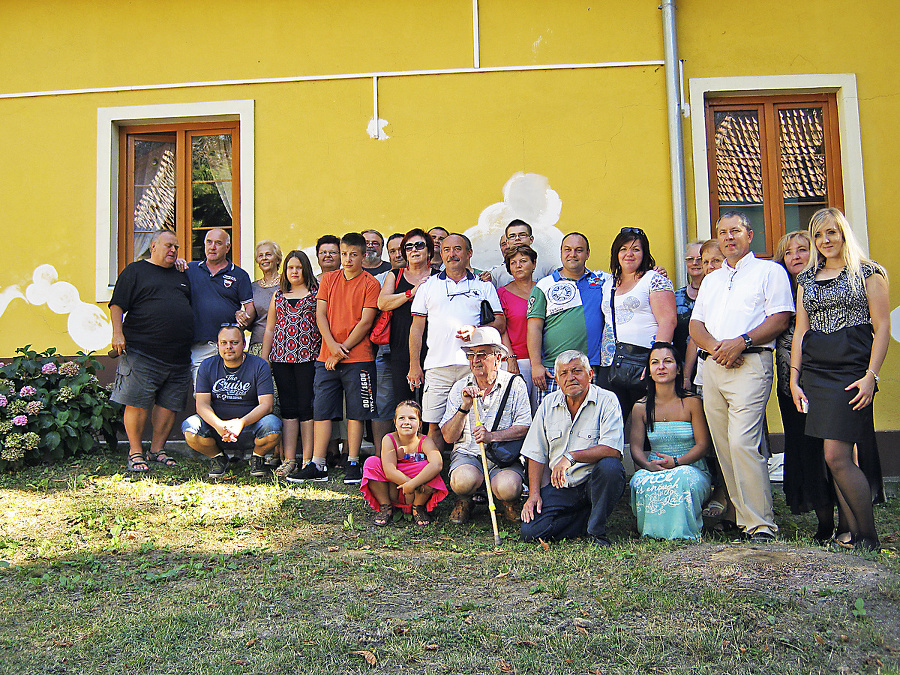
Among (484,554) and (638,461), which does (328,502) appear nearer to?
(484,554)

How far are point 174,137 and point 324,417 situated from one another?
11.9ft

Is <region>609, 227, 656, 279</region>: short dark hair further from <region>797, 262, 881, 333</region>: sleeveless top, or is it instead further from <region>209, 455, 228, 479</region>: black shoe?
<region>209, 455, 228, 479</region>: black shoe

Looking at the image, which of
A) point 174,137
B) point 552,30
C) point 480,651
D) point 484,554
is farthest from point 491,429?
point 174,137

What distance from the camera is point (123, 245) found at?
7.84 metres

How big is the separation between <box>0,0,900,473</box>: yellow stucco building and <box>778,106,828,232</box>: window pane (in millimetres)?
20

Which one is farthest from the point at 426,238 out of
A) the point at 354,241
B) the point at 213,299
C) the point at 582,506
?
the point at 582,506

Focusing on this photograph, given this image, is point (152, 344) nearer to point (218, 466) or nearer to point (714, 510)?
point (218, 466)

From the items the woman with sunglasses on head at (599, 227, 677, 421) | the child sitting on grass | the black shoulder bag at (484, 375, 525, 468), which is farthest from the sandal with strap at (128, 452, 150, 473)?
the woman with sunglasses on head at (599, 227, 677, 421)

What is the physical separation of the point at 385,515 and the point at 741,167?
4710 millimetres

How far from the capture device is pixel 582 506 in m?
4.96

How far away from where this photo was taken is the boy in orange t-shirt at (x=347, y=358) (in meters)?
6.15

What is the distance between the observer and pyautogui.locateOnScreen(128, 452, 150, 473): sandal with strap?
20.7 ft

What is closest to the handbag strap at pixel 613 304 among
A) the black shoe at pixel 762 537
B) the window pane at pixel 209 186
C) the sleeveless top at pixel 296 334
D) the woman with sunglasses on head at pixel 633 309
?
the woman with sunglasses on head at pixel 633 309

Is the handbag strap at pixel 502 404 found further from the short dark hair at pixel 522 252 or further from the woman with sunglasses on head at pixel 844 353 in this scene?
the woman with sunglasses on head at pixel 844 353
